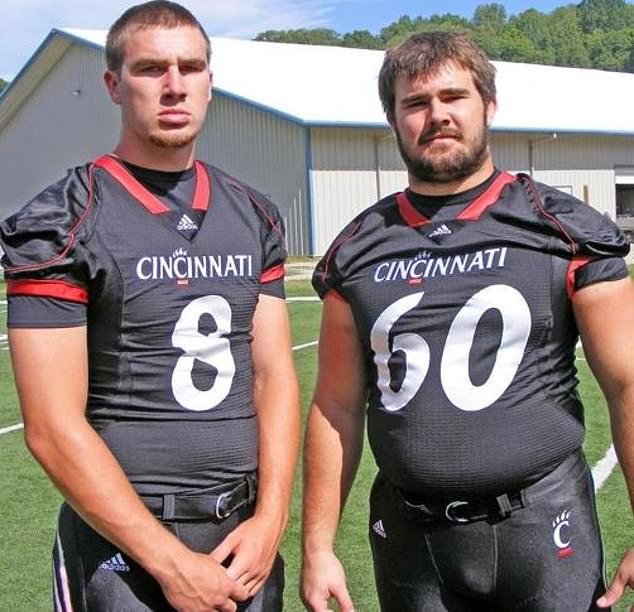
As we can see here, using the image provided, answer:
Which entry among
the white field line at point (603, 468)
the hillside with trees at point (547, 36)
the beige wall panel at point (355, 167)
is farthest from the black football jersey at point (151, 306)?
the hillside with trees at point (547, 36)

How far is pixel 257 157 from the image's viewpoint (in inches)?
1058

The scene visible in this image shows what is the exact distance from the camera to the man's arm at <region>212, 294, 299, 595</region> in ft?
8.52

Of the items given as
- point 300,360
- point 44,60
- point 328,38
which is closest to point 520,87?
point 44,60

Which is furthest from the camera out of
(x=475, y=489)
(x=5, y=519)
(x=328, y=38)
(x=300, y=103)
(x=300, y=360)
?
(x=328, y=38)

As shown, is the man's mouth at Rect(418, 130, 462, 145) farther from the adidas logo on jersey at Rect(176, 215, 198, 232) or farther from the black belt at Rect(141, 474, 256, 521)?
the black belt at Rect(141, 474, 256, 521)

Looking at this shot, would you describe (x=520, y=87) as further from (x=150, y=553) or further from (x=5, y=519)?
(x=150, y=553)

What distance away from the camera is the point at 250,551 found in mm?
2594

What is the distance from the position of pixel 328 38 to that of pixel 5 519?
358 ft

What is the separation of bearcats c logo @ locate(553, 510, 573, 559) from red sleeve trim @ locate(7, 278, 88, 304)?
1.44 meters

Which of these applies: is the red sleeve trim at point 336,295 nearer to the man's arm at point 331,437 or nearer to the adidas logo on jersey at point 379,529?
the man's arm at point 331,437

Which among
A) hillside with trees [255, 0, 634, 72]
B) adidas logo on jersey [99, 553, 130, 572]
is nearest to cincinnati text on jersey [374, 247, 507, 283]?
adidas logo on jersey [99, 553, 130, 572]

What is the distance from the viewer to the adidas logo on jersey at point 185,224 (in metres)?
2.67

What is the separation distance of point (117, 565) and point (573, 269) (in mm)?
1469

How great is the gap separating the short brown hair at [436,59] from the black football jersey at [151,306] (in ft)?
2.19
